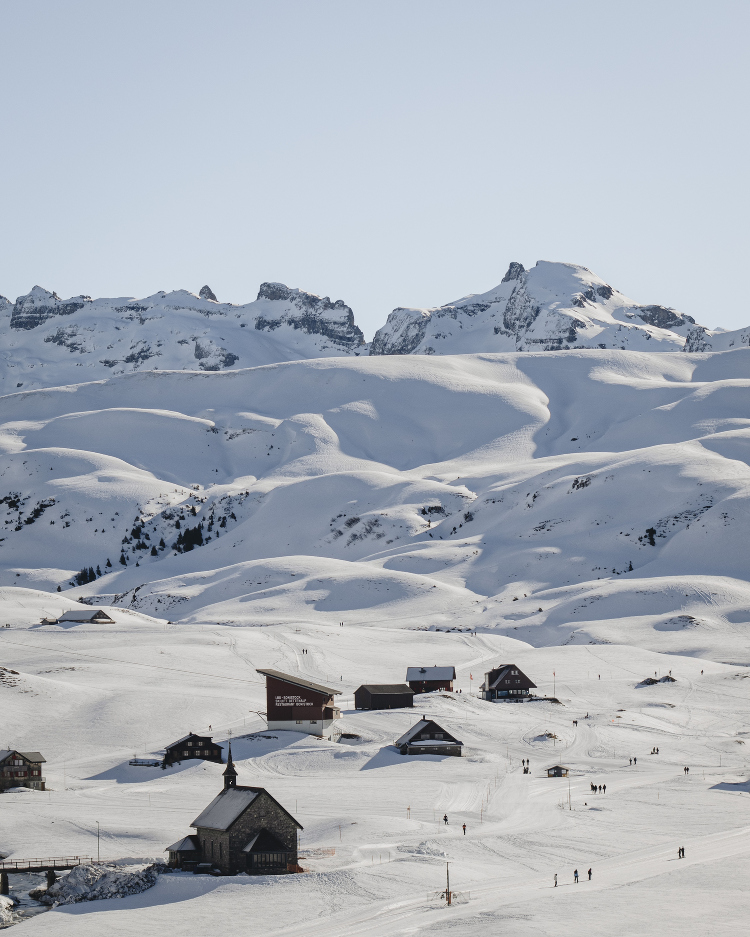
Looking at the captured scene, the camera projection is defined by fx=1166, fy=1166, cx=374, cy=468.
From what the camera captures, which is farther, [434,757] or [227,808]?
[434,757]

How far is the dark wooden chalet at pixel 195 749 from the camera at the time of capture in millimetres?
77250

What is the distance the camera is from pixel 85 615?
14738 centimetres

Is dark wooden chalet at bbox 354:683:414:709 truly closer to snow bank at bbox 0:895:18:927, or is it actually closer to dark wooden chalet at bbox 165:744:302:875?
dark wooden chalet at bbox 165:744:302:875

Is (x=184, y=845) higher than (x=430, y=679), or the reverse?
(x=184, y=845)

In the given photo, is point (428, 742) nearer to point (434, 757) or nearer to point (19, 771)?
point (434, 757)

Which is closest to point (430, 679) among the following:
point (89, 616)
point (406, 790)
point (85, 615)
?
point (406, 790)

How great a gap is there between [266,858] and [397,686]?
5103 cm

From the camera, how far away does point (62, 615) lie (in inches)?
5984

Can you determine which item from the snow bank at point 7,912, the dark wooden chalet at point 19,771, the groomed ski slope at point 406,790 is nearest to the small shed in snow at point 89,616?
the groomed ski slope at point 406,790

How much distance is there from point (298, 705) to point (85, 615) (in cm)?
6673

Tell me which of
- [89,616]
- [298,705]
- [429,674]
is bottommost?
[429,674]

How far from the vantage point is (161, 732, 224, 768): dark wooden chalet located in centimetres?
7725

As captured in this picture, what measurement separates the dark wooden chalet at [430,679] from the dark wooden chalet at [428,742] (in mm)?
24044

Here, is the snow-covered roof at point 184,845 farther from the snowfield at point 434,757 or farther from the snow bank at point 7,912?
the snow bank at point 7,912
